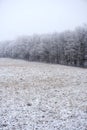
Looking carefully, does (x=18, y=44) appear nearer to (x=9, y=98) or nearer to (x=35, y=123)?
(x=9, y=98)

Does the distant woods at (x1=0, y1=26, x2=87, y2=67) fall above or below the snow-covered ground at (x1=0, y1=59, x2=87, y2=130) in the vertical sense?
above

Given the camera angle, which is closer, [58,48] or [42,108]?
[42,108]

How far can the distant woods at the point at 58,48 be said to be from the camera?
51909mm

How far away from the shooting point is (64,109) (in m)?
12.4

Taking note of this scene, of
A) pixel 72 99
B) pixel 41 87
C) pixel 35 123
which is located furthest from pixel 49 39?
pixel 35 123

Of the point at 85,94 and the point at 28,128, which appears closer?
the point at 28,128

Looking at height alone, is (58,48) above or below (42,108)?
above

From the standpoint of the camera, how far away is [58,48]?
2267 inches

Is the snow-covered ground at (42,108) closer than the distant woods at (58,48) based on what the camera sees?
Yes

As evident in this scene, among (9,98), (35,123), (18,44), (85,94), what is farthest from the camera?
(18,44)

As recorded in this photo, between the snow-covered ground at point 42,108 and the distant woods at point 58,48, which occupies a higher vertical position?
the distant woods at point 58,48

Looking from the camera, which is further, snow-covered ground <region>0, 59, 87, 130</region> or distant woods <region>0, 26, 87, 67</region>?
distant woods <region>0, 26, 87, 67</region>

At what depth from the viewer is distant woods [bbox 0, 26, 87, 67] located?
2044 inches

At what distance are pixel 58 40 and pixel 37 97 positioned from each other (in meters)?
46.4
